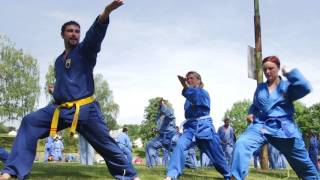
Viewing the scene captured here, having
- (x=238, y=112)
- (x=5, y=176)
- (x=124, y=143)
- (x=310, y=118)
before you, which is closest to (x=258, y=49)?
(x=124, y=143)

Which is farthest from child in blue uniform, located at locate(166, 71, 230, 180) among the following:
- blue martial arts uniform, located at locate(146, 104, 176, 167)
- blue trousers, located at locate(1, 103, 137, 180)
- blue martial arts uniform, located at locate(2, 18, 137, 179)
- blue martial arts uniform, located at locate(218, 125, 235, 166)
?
blue martial arts uniform, located at locate(218, 125, 235, 166)

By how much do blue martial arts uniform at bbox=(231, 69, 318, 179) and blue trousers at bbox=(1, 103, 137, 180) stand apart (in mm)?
1515

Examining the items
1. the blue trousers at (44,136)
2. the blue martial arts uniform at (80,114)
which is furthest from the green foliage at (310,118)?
the blue martial arts uniform at (80,114)

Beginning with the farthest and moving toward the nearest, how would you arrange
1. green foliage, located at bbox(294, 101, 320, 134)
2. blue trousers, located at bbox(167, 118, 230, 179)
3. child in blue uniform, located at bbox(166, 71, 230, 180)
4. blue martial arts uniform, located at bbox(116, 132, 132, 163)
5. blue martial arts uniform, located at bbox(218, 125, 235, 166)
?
green foliage, located at bbox(294, 101, 320, 134)
blue martial arts uniform, located at bbox(218, 125, 235, 166)
blue martial arts uniform, located at bbox(116, 132, 132, 163)
blue trousers, located at bbox(167, 118, 230, 179)
child in blue uniform, located at bbox(166, 71, 230, 180)

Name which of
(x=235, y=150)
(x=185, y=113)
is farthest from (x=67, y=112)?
(x=185, y=113)

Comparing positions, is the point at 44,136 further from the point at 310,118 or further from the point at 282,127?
the point at 310,118

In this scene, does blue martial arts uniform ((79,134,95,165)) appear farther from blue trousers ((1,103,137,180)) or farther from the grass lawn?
blue trousers ((1,103,137,180))

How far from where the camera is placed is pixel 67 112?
19.5 ft

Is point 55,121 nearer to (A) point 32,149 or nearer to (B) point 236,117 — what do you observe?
(A) point 32,149

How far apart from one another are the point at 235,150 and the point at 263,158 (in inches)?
403

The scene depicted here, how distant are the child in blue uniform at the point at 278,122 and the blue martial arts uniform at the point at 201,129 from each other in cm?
224

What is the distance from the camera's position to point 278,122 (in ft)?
21.4

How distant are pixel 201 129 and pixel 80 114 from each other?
362cm

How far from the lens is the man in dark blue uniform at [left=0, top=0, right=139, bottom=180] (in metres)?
5.86
